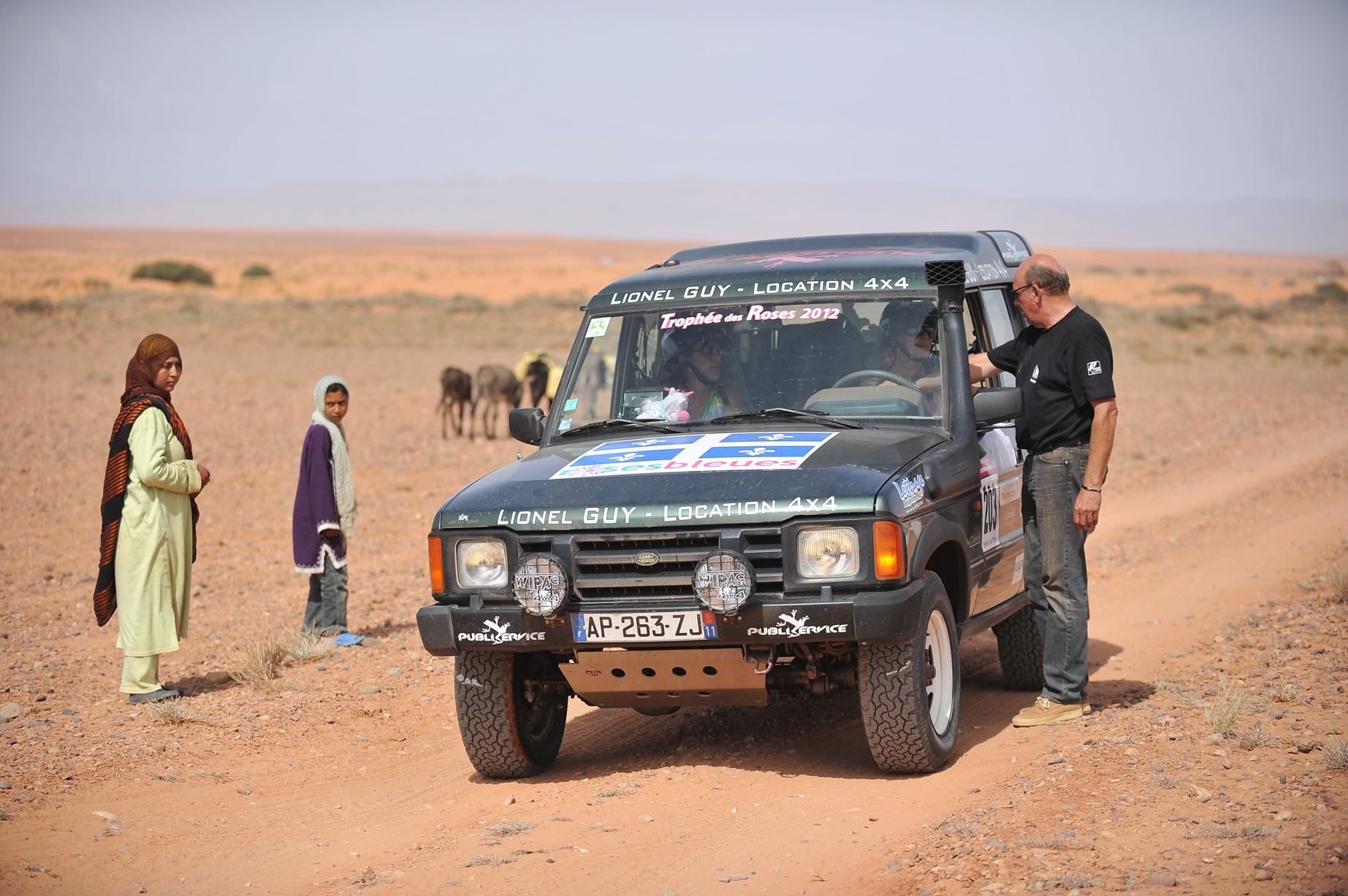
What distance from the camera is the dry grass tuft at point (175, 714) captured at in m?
7.03

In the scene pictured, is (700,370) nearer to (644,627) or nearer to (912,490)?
(912,490)

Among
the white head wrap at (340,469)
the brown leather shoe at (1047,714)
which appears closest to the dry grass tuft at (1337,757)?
the brown leather shoe at (1047,714)

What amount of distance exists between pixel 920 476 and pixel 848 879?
5.38ft

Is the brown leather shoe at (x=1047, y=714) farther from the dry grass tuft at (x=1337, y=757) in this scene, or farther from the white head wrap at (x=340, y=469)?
the white head wrap at (x=340, y=469)

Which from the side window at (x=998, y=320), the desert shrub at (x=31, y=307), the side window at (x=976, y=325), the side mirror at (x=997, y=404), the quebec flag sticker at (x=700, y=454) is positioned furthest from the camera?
the desert shrub at (x=31, y=307)

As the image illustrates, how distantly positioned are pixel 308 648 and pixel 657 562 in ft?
13.5

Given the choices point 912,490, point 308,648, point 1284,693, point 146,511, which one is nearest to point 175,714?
point 146,511

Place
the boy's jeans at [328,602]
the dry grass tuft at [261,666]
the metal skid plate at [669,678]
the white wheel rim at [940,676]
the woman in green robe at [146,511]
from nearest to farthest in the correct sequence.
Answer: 1. the metal skid plate at [669,678]
2. the white wheel rim at [940,676]
3. the woman in green robe at [146,511]
4. the dry grass tuft at [261,666]
5. the boy's jeans at [328,602]

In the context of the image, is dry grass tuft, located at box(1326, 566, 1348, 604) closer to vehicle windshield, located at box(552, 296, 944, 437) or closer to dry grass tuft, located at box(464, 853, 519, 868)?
vehicle windshield, located at box(552, 296, 944, 437)

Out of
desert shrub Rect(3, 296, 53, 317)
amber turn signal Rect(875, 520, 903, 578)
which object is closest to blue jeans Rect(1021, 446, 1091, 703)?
amber turn signal Rect(875, 520, 903, 578)

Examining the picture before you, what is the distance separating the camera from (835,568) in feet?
16.6

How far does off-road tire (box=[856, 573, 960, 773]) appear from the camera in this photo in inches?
209

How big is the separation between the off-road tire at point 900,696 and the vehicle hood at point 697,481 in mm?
592

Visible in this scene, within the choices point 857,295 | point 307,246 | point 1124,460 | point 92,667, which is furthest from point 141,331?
point 307,246
